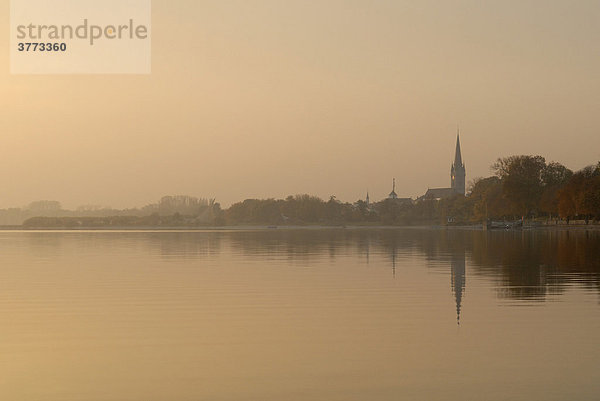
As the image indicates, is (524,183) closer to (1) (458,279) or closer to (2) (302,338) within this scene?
(1) (458,279)

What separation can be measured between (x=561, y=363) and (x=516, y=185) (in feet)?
431

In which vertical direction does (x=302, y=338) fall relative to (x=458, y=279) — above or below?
below

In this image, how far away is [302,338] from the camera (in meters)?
15.0

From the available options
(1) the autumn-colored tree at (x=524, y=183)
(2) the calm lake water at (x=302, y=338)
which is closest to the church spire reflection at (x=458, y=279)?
(2) the calm lake water at (x=302, y=338)

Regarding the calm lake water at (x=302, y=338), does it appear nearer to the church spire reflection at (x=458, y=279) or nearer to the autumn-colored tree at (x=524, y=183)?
the church spire reflection at (x=458, y=279)

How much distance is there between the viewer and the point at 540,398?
10.0m

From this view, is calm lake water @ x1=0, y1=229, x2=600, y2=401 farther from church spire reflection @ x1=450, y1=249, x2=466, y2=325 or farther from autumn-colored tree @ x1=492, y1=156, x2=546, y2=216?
autumn-colored tree @ x1=492, y1=156, x2=546, y2=216

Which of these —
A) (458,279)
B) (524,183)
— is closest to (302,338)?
(458,279)

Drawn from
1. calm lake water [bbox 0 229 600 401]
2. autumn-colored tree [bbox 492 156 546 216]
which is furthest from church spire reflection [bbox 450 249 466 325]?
autumn-colored tree [bbox 492 156 546 216]

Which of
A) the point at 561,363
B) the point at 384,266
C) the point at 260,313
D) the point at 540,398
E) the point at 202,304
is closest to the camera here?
the point at 540,398

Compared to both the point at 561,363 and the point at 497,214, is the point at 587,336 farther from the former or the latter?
the point at 497,214

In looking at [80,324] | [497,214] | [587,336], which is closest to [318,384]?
[587,336]

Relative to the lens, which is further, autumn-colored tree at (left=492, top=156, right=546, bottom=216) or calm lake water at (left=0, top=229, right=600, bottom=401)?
autumn-colored tree at (left=492, top=156, right=546, bottom=216)

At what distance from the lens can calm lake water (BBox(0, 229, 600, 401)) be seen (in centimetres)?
1088
